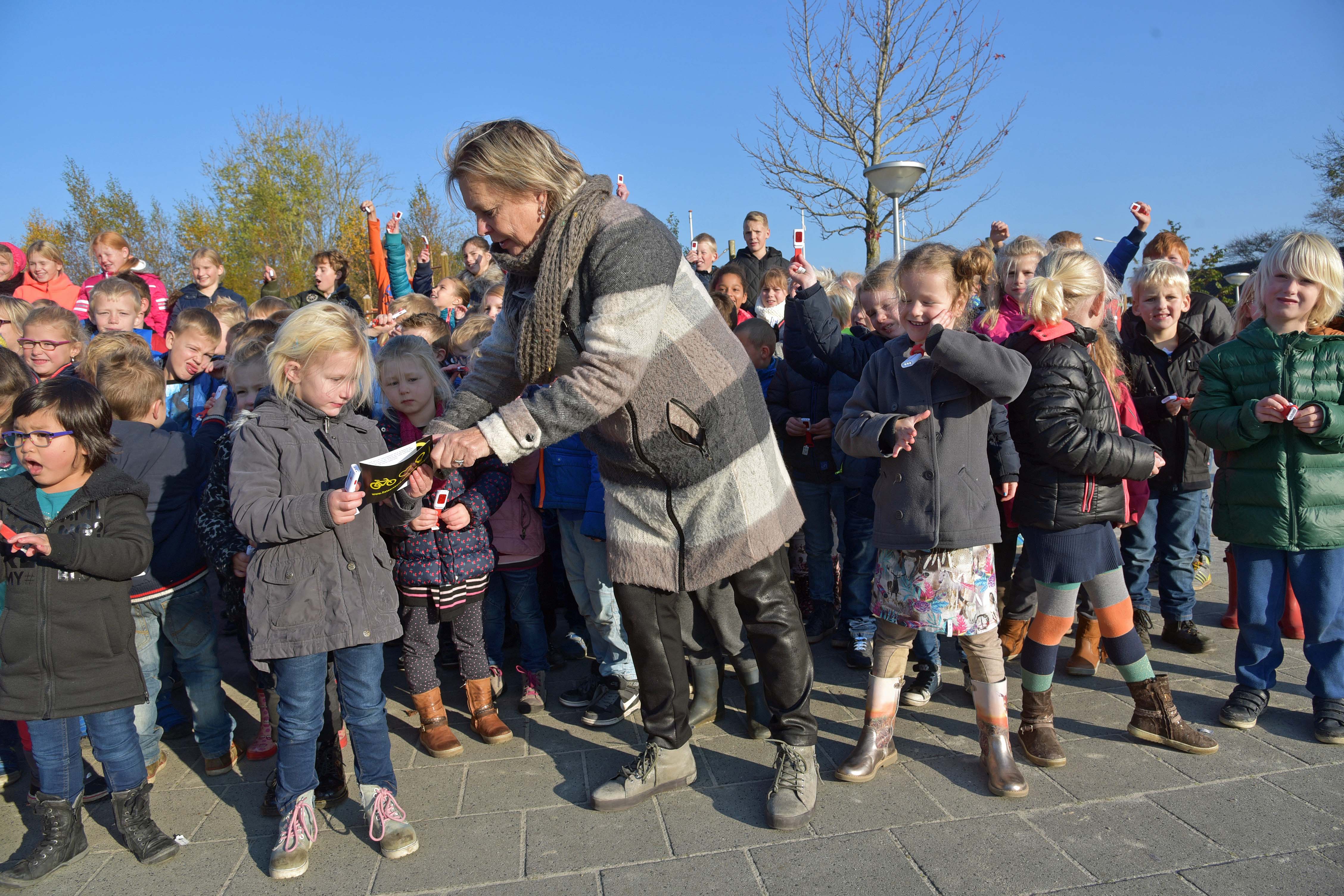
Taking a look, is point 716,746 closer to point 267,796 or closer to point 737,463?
point 737,463

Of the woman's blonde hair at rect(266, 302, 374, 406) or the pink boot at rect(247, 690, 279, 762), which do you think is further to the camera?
the pink boot at rect(247, 690, 279, 762)

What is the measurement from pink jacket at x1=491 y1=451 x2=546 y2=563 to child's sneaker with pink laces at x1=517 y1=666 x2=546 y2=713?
553mm

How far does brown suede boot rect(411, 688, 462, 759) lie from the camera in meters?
3.50

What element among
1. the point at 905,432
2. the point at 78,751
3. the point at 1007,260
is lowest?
the point at 78,751

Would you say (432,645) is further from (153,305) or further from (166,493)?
(153,305)

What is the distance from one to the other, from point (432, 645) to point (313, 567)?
0.94 metres

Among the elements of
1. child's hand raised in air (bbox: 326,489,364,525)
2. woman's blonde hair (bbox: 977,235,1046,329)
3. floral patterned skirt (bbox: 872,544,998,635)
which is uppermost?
woman's blonde hair (bbox: 977,235,1046,329)

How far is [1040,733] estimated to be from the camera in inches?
124

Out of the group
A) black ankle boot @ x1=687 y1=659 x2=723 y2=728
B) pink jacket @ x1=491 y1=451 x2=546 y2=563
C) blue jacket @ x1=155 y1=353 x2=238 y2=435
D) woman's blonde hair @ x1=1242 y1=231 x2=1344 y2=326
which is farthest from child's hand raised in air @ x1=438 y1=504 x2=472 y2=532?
woman's blonde hair @ x1=1242 y1=231 x2=1344 y2=326

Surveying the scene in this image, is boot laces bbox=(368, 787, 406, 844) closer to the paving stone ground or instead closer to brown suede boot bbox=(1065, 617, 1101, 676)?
the paving stone ground

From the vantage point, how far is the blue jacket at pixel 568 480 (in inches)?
155

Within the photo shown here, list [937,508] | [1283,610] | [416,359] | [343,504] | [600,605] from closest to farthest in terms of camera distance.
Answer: [343,504] → [937,508] → [1283,610] → [416,359] → [600,605]

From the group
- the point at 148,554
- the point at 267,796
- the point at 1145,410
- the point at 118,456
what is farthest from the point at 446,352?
the point at 1145,410

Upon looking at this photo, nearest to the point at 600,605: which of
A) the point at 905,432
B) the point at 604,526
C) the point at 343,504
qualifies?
the point at 604,526
